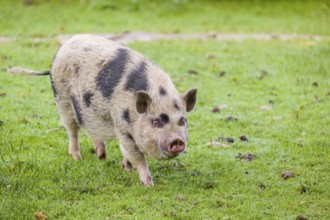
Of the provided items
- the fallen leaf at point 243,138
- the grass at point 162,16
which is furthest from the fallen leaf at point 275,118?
the grass at point 162,16

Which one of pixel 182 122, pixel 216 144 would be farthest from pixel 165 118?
pixel 216 144

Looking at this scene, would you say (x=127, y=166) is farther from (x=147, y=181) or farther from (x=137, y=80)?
(x=137, y=80)

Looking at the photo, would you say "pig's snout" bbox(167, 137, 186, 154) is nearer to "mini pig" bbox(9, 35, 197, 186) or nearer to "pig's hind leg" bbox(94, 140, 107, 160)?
"mini pig" bbox(9, 35, 197, 186)

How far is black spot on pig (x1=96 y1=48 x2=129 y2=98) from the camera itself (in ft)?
21.7

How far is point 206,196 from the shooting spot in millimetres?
6160

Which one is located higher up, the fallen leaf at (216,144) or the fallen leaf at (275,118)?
the fallen leaf at (216,144)

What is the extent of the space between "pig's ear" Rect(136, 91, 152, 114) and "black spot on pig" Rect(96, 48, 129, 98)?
0.55 meters

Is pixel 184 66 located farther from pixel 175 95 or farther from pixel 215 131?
pixel 175 95

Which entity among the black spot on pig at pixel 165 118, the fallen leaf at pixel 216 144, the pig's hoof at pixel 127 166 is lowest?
the fallen leaf at pixel 216 144

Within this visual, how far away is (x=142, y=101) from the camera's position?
6.15m

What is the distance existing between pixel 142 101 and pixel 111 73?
2.35 ft

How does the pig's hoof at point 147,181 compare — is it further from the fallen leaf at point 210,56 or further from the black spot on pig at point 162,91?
the fallen leaf at point 210,56

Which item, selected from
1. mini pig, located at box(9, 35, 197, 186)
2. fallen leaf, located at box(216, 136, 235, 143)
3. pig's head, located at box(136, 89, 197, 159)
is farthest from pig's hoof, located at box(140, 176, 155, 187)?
fallen leaf, located at box(216, 136, 235, 143)

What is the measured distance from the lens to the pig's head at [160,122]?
19.8 ft
